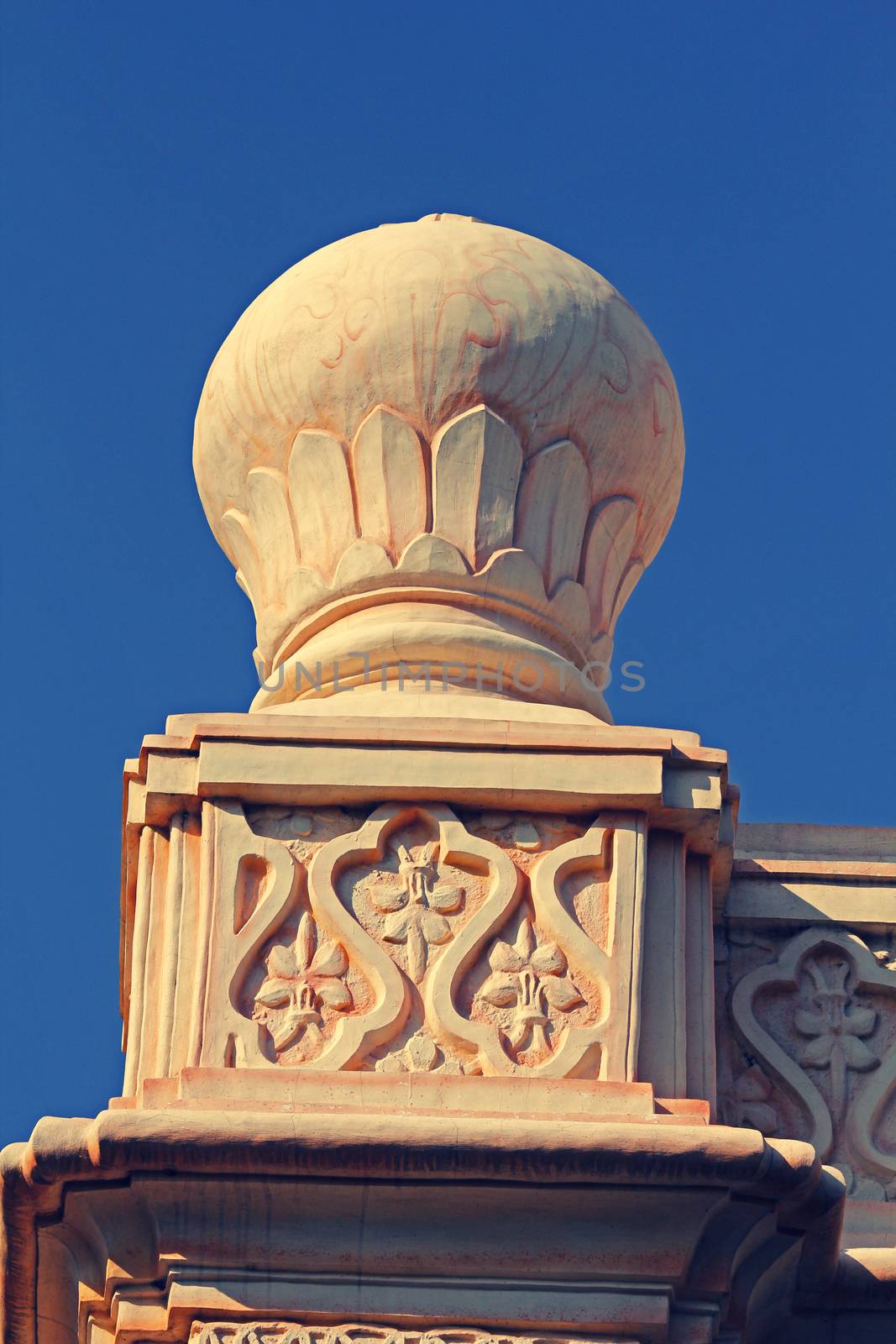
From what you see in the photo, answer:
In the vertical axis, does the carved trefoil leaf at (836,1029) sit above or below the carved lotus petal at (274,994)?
above

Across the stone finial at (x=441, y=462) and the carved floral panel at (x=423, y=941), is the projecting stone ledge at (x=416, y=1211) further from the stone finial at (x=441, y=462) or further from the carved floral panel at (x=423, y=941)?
the stone finial at (x=441, y=462)

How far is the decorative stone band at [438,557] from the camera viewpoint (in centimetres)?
858

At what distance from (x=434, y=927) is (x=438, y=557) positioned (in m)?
1.40

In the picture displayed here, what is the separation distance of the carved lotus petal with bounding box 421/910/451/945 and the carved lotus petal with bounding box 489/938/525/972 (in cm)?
13

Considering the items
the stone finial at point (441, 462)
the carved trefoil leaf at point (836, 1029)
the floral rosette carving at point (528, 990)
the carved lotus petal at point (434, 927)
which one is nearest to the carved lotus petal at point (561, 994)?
the floral rosette carving at point (528, 990)

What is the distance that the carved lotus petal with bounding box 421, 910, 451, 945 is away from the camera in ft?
25.2

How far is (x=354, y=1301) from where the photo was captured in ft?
23.4

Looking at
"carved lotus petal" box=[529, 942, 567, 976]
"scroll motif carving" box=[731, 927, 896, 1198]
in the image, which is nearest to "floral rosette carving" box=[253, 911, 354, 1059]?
"carved lotus petal" box=[529, 942, 567, 976]

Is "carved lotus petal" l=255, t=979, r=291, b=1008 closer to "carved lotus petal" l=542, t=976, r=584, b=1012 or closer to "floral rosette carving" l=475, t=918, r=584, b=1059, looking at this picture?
"floral rosette carving" l=475, t=918, r=584, b=1059

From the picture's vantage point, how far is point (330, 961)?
7648 millimetres

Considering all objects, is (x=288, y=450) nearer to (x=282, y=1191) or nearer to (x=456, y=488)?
(x=456, y=488)

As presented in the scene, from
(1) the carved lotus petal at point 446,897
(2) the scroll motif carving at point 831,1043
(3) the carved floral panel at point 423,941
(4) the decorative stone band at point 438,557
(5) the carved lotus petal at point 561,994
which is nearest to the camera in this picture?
(3) the carved floral panel at point 423,941

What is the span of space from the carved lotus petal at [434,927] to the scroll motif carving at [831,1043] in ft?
3.10

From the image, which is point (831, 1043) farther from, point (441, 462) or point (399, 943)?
point (441, 462)
